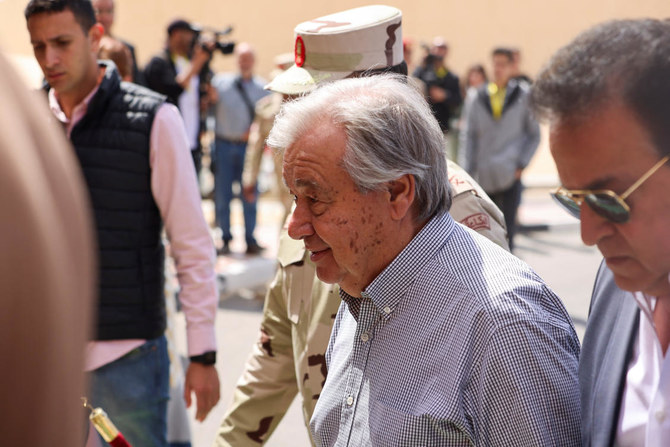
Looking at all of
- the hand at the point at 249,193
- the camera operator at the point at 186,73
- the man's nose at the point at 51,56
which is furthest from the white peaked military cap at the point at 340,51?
the hand at the point at 249,193

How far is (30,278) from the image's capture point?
553 millimetres

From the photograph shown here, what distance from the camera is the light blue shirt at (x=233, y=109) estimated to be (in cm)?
973

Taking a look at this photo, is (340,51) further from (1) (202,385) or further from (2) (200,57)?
(2) (200,57)

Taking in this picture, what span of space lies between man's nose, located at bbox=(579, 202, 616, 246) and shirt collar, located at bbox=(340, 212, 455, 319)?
1.74ft

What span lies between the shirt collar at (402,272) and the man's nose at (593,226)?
532 mm

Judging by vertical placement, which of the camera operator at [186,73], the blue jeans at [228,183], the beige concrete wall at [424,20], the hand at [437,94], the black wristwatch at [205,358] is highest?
the black wristwatch at [205,358]

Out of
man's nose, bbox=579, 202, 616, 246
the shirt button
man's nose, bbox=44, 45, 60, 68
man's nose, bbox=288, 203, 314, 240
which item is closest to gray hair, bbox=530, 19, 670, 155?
man's nose, bbox=579, 202, 616, 246

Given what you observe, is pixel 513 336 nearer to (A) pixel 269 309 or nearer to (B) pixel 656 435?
(B) pixel 656 435

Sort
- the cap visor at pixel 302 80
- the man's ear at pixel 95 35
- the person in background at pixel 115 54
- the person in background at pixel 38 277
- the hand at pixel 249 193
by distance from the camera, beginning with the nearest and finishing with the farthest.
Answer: the person in background at pixel 38 277
the cap visor at pixel 302 80
the man's ear at pixel 95 35
the person in background at pixel 115 54
the hand at pixel 249 193

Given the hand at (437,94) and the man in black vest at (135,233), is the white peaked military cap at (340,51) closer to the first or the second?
the man in black vest at (135,233)

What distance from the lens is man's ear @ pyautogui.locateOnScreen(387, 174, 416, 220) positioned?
6.24 ft

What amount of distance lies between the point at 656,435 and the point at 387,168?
0.79 metres

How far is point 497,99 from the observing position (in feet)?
28.1

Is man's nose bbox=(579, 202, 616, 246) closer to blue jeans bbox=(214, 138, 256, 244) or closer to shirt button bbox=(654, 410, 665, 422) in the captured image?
shirt button bbox=(654, 410, 665, 422)
